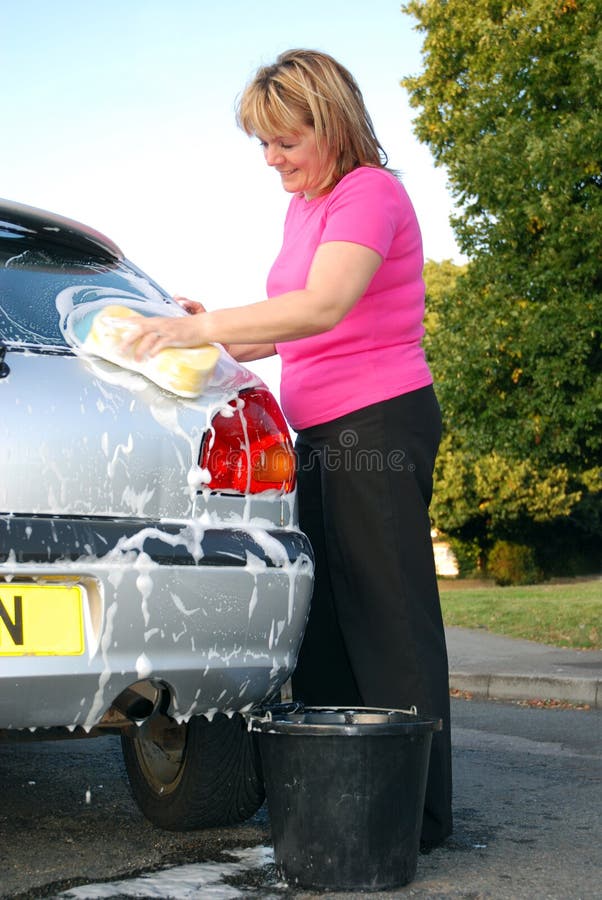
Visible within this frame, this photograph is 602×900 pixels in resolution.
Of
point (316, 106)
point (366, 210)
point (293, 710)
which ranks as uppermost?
point (316, 106)

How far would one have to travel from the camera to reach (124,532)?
8.71ft

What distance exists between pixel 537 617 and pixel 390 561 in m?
9.47

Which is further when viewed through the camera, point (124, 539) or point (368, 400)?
point (368, 400)

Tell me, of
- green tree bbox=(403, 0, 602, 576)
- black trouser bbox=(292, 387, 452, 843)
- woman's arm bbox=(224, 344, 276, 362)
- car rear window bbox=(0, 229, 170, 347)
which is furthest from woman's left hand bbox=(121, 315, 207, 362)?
green tree bbox=(403, 0, 602, 576)

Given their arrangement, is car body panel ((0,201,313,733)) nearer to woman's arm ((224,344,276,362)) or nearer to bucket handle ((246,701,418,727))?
bucket handle ((246,701,418,727))

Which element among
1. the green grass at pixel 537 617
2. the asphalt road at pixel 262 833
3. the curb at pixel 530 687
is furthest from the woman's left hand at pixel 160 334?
the green grass at pixel 537 617

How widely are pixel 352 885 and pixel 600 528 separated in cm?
3605

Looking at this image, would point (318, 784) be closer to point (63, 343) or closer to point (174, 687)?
point (174, 687)

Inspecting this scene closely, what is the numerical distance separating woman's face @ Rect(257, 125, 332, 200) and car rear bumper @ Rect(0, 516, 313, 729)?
101 centimetres

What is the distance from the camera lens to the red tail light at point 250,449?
2.84m

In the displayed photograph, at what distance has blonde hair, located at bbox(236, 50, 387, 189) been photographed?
314 cm

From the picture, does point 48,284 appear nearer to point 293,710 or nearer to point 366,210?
point 366,210

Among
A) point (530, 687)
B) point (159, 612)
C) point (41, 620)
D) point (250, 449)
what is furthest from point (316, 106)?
point (530, 687)

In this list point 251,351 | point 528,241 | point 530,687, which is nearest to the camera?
point 251,351
